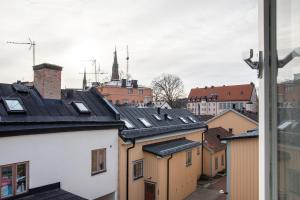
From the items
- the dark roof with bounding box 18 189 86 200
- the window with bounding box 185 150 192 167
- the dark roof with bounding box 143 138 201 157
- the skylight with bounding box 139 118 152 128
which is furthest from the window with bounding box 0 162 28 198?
the window with bounding box 185 150 192 167

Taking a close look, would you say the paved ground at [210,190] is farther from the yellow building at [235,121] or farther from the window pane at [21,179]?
the window pane at [21,179]

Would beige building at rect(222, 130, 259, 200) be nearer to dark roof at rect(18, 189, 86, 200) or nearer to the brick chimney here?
dark roof at rect(18, 189, 86, 200)

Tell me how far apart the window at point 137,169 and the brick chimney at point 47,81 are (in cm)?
414

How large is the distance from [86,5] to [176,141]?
36.5 ft

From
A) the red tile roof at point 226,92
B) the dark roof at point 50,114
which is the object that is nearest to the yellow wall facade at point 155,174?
the dark roof at point 50,114

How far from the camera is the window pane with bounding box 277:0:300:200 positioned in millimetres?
942

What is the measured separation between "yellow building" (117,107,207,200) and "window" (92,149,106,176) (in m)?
0.80

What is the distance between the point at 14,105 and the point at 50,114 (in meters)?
1.07

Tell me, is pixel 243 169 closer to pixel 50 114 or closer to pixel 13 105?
pixel 50 114

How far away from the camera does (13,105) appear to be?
25.3 feet

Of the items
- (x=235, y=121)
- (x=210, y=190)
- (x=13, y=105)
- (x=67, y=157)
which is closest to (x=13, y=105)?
(x=13, y=105)

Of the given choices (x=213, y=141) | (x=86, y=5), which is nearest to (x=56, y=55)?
(x=86, y=5)

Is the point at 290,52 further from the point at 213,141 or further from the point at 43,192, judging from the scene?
the point at 213,141

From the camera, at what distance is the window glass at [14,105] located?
7559mm
